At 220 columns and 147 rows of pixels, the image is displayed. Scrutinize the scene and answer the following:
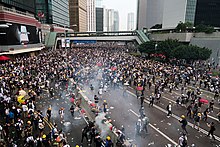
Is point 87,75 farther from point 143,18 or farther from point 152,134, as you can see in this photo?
point 143,18

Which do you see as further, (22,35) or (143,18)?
(143,18)

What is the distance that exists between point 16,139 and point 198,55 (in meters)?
33.7

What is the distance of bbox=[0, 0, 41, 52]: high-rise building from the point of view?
119 ft

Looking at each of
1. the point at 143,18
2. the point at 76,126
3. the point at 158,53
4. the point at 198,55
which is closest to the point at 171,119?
the point at 76,126

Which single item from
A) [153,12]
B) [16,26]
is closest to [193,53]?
[16,26]

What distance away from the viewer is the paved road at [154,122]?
11586mm

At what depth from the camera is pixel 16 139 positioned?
36.6 feet

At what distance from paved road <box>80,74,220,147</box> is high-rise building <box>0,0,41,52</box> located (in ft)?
79.2

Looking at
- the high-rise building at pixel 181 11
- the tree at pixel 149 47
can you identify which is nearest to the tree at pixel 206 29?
the tree at pixel 149 47

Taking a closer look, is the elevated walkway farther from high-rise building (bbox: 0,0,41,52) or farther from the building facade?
high-rise building (bbox: 0,0,41,52)

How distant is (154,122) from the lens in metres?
14.1

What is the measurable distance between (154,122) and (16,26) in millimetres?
36546

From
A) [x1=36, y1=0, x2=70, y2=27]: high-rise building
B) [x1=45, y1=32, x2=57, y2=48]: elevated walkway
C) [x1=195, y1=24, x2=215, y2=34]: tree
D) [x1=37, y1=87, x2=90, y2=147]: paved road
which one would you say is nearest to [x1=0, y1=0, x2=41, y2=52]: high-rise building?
[x1=45, y1=32, x2=57, y2=48]: elevated walkway

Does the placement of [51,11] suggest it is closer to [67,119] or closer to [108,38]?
[108,38]
